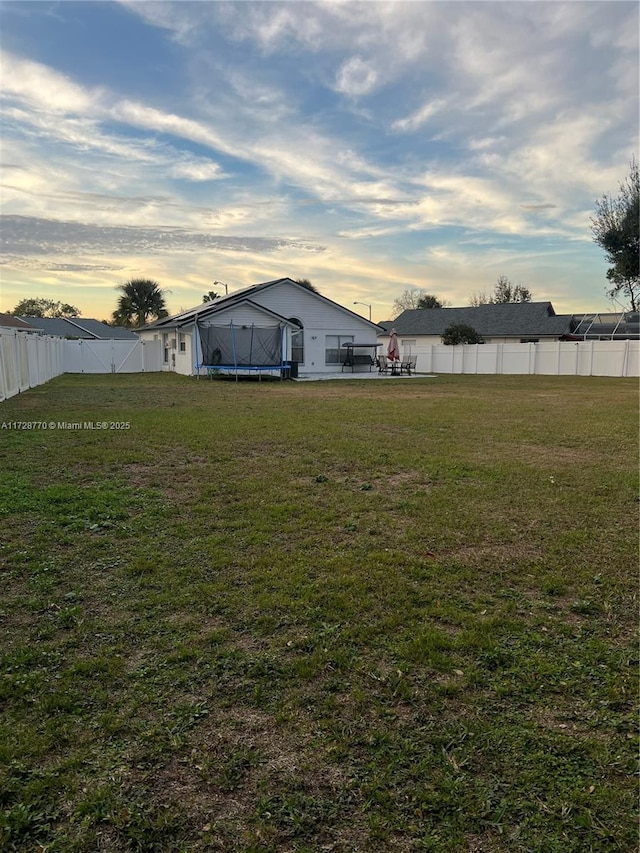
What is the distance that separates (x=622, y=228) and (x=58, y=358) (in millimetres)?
28132

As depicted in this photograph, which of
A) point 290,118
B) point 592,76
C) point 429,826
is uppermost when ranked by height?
point 290,118

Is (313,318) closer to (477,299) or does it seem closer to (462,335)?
(462,335)

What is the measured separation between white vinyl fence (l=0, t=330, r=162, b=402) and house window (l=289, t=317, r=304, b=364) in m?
7.22

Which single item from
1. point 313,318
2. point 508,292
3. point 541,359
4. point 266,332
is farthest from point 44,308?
point 541,359

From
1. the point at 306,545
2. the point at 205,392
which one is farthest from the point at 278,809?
the point at 205,392

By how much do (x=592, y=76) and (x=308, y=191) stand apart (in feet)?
45.3

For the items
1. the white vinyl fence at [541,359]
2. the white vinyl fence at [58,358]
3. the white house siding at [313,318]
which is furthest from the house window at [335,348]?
the white vinyl fence at [58,358]

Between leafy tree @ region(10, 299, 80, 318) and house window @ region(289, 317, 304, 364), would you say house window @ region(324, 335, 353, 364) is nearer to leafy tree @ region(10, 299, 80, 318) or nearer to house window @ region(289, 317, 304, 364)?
house window @ region(289, 317, 304, 364)

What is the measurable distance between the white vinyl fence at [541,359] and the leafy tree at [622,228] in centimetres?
459

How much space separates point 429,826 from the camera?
1648 mm

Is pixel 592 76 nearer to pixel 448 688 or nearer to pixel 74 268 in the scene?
pixel 448 688

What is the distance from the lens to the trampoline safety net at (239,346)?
22.0 m

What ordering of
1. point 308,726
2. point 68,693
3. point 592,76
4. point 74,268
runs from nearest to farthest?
point 308,726 < point 68,693 < point 592,76 < point 74,268

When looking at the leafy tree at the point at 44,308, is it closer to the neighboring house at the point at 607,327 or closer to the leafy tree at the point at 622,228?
the neighboring house at the point at 607,327
